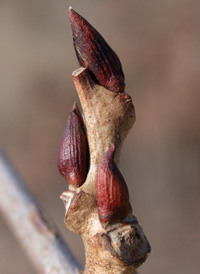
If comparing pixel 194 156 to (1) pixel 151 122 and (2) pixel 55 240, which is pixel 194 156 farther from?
(2) pixel 55 240

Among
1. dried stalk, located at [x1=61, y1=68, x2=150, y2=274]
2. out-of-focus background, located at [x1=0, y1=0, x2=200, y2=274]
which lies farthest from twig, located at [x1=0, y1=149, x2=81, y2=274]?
out-of-focus background, located at [x1=0, y1=0, x2=200, y2=274]

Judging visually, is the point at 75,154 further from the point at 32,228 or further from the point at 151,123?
the point at 151,123

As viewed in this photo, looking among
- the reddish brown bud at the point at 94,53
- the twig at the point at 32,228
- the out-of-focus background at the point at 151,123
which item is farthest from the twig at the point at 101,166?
the out-of-focus background at the point at 151,123

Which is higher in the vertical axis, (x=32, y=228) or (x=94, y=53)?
(x=94, y=53)

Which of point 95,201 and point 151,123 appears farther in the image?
point 151,123

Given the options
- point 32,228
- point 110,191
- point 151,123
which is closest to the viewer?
point 110,191

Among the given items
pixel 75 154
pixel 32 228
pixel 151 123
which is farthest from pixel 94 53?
pixel 151 123

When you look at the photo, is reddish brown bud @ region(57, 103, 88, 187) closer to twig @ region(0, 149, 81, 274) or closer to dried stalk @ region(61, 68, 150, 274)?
dried stalk @ region(61, 68, 150, 274)
